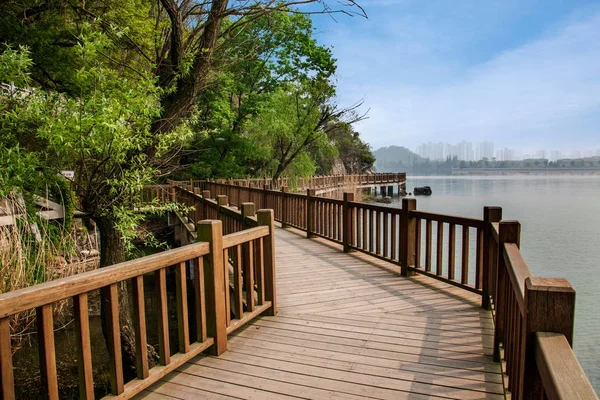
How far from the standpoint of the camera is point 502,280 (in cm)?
297

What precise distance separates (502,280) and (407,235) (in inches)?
101

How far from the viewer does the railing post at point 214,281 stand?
312cm

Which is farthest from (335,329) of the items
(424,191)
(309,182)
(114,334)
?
(424,191)

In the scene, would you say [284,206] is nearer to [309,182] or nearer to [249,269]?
[249,269]

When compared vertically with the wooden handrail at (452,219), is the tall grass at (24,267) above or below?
below

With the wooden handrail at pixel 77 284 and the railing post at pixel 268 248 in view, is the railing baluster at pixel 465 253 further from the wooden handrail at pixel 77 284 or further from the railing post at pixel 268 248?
the wooden handrail at pixel 77 284

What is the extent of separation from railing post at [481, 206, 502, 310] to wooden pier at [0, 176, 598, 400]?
0.04 ft

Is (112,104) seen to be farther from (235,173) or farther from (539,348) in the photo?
(235,173)

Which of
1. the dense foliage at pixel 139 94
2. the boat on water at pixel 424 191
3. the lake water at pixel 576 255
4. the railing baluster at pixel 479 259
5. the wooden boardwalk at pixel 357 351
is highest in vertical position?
the dense foliage at pixel 139 94

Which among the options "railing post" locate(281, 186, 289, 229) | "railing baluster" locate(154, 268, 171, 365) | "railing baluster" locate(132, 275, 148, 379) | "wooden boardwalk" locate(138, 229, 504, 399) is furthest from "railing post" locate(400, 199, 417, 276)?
"railing post" locate(281, 186, 289, 229)

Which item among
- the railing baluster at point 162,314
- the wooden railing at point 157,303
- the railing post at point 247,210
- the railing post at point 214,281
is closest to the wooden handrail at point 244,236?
the wooden railing at point 157,303

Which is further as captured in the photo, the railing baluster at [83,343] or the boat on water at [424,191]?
the boat on water at [424,191]

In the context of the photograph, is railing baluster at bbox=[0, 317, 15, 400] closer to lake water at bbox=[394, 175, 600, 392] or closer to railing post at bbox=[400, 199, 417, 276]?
railing post at bbox=[400, 199, 417, 276]

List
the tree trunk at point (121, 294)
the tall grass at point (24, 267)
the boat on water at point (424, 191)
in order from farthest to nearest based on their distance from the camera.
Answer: the boat on water at point (424, 191) < the tree trunk at point (121, 294) < the tall grass at point (24, 267)
